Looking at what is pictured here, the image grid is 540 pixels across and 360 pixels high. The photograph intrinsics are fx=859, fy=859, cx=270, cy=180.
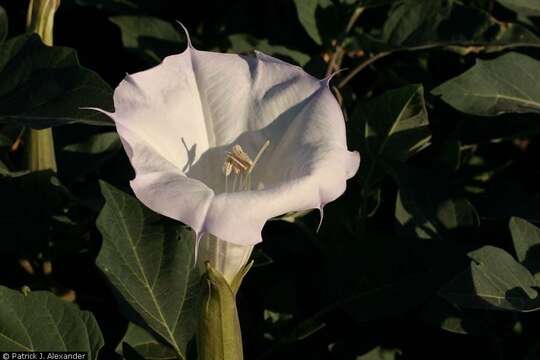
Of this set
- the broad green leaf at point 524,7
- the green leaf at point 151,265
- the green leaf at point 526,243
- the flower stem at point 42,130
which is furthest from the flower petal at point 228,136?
the broad green leaf at point 524,7

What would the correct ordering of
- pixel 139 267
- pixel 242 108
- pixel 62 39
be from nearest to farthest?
pixel 139 267 → pixel 242 108 → pixel 62 39

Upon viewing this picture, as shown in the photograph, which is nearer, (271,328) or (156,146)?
(156,146)

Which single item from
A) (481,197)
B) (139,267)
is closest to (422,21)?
(481,197)

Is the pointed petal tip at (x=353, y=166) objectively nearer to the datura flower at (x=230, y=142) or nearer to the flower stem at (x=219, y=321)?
the datura flower at (x=230, y=142)

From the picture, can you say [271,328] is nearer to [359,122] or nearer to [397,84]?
[359,122]

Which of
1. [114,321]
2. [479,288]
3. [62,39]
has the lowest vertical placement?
[114,321]

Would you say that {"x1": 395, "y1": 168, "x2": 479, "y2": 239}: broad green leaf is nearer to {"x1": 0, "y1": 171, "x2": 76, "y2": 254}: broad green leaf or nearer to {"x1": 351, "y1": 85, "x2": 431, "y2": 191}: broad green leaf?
{"x1": 351, "y1": 85, "x2": 431, "y2": 191}: broad green leaf

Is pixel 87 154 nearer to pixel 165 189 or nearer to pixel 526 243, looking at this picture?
pixel 165 189
